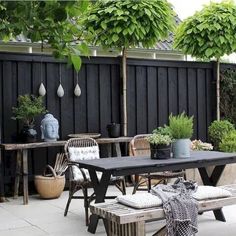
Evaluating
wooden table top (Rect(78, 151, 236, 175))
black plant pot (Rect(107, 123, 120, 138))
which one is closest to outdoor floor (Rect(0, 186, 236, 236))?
wooden table top (Rect(78, 151, 236, 175))

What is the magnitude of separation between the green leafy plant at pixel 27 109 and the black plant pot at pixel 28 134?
78 millimetres

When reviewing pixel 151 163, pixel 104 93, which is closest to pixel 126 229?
pixel 151 163

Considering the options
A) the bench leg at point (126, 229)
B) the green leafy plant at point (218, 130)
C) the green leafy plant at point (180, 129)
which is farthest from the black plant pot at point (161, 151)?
the green leafy plant at point (218, 130)

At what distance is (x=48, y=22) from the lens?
2.12 meters

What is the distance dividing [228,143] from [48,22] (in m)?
4.98

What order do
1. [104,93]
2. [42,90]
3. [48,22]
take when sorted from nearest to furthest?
[48,22]
[42,90]
[104,93]

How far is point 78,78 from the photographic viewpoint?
6598mm

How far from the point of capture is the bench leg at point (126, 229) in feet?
11.2

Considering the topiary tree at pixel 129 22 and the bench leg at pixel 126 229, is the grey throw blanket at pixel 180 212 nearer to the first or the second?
the bench leg at pixel 126 229

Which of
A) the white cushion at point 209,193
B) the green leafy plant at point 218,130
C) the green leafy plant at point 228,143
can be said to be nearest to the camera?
the white cushion at point 209,193

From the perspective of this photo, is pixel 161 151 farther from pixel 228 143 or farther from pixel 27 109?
pixel 228 143

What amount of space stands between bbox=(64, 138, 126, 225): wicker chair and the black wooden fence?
105 cm

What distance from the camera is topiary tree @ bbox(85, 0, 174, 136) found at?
20.5 ft

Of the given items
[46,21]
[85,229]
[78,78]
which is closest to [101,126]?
[78,78]
